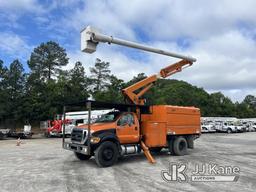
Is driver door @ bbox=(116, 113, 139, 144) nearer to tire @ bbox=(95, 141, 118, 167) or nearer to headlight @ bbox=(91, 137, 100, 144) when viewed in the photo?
tire @ bbox=(95, 141, 118, 167)

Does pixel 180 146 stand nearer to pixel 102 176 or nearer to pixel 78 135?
pixel 78 135

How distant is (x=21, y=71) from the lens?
2226 inches

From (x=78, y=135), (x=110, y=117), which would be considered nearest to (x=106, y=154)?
(x=78, y=135)

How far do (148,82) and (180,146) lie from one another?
3.79 m

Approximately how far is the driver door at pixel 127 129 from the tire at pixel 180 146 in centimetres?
289

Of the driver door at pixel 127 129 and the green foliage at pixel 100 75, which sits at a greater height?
the green foliage at pixel 100 75

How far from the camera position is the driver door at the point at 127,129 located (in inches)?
546

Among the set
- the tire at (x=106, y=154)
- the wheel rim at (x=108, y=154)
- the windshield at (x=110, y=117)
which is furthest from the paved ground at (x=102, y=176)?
the windshield at (x=110, y=117)

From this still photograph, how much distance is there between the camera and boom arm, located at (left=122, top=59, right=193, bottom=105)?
16531 millimetres

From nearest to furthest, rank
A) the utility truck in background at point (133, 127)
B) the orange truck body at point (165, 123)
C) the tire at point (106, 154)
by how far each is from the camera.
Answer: the tire at point (106, 154)
the utility truck in background at point (133, 127)
the orange truck body at point (165, 123)

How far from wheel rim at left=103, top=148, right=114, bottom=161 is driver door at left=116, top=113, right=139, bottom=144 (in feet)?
2.93

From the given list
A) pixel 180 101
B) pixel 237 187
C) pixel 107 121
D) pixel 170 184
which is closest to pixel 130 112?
pixel 107 121

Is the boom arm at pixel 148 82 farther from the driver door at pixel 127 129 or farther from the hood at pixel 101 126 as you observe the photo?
the hood at pixel 101 126

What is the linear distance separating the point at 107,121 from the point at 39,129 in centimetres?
3916
